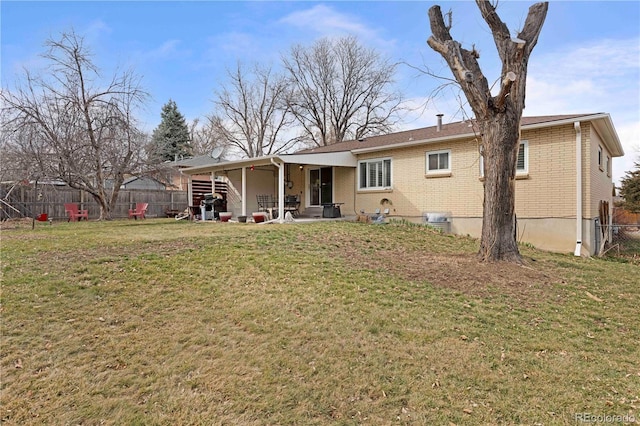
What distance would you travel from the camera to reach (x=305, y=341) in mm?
3828

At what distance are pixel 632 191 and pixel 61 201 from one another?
2623 centimetres

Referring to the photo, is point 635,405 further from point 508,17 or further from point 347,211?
point 347,211

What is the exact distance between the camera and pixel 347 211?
14.8m

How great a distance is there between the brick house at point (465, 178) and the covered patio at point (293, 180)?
0.04m

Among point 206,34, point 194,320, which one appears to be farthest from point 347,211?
point 194,320

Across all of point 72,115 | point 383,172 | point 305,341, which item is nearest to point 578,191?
point 383,172

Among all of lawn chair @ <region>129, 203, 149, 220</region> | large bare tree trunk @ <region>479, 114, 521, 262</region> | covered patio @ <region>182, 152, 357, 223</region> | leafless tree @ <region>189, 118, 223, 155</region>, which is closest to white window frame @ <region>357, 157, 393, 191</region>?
covered patio @ <region>182, 152, 357, 223</region>

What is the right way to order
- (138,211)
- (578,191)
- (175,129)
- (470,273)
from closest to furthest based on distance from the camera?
(470,273)
(578,191)
(138,211)
(175,129)

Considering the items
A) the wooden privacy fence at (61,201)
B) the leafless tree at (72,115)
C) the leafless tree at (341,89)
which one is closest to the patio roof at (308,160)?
the leafless tree at (72,115)

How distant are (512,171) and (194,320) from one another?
576 cm

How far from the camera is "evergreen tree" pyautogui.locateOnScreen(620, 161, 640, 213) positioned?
16.9 m

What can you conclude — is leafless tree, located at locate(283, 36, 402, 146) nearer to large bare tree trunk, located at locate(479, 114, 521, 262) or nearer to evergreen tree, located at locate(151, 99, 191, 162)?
evergreen tree, located at locate(151, 99, 191, 162)

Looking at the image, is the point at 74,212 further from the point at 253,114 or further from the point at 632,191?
the point at 632,191

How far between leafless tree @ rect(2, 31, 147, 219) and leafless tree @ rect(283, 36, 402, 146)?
1861 centimetres
